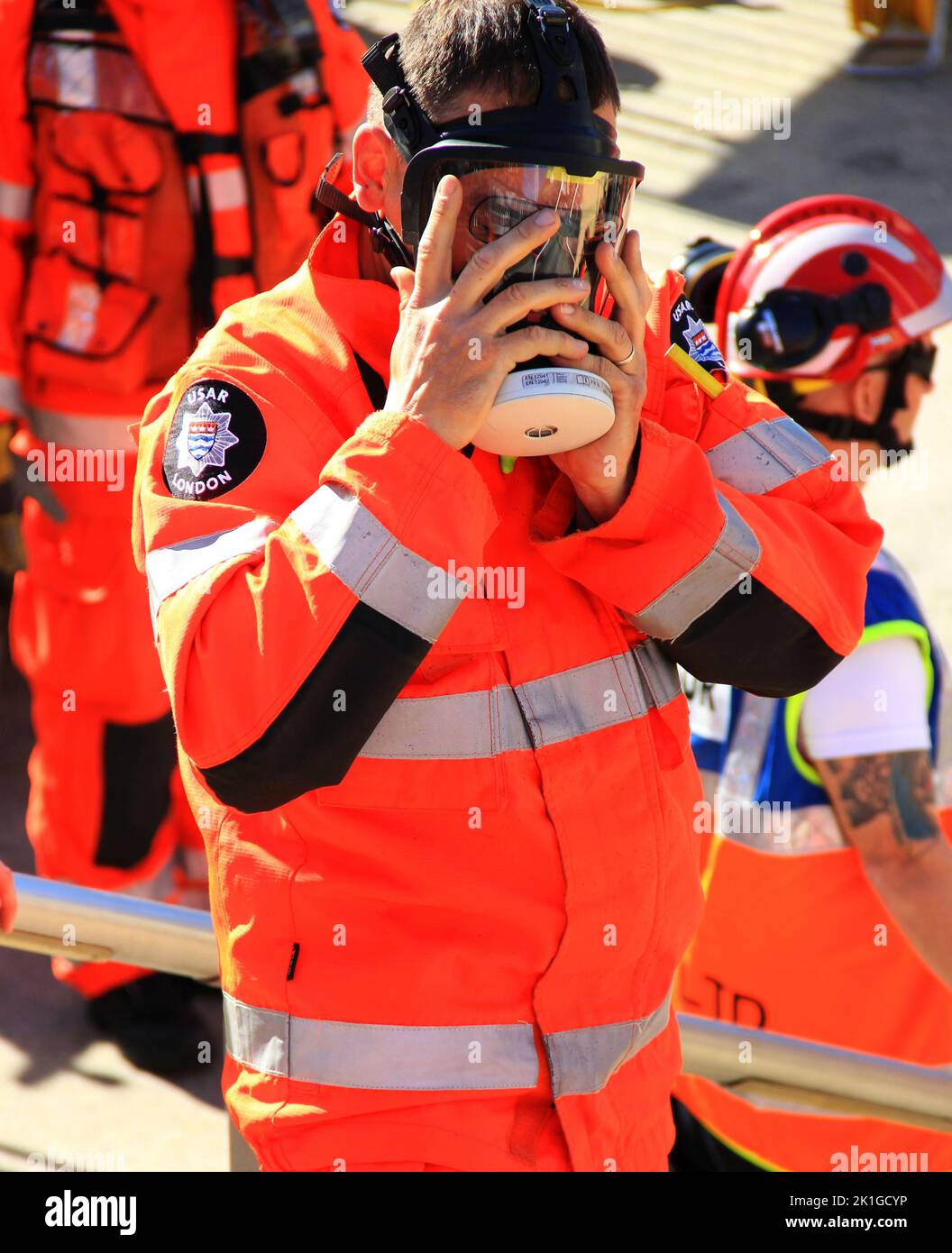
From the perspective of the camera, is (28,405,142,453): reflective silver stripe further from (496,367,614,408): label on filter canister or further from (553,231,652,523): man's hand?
(496,367,614,408): label on filter canister

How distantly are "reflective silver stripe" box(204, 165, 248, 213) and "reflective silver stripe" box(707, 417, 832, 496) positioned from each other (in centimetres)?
223

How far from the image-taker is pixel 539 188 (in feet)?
5.59

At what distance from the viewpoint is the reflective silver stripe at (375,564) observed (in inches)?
65.3

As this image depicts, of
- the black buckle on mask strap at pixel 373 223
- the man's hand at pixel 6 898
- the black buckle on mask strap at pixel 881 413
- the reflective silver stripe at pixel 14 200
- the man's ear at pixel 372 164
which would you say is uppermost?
the man's ear at pixel 372 164

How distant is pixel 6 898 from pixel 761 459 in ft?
3.75

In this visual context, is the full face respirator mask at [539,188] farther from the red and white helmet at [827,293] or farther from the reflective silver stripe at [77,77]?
the reflective silver stripe at [77,77]

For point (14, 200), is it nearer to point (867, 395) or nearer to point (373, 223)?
point (867, 395)

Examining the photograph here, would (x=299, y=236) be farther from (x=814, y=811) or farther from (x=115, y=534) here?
(x=814, y=811)

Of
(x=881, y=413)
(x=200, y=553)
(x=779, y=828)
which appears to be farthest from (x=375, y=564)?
(x=881, y=413)

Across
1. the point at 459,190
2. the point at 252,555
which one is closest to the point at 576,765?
the point at 252,555

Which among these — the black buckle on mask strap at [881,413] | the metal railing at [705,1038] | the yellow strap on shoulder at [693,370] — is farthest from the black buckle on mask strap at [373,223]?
the black buckle on mask strap at [881,413]

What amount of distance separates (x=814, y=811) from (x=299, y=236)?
2.10 metres

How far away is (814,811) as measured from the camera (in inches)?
112

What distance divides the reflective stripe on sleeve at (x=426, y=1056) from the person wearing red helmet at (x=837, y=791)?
1.01 m
